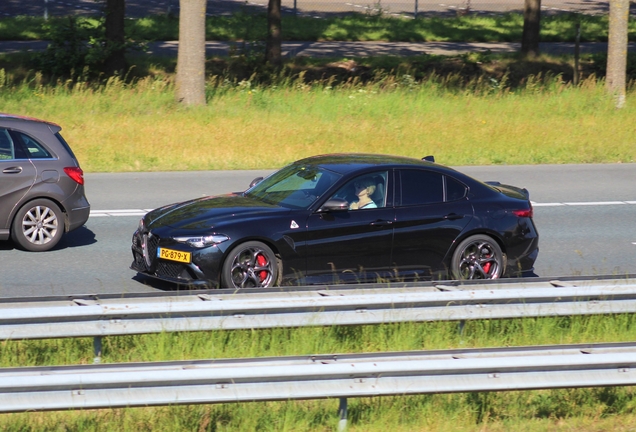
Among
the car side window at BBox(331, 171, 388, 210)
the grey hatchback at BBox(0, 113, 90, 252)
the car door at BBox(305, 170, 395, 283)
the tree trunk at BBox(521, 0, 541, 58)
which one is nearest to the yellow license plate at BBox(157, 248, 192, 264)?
the car door at BBox(305, 170, 395, 283)

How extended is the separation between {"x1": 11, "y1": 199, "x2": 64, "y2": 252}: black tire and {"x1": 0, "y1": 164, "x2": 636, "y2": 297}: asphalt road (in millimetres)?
151

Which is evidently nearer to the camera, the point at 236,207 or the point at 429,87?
the point at 236,207

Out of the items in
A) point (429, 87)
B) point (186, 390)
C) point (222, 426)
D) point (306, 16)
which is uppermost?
point (306, 16)

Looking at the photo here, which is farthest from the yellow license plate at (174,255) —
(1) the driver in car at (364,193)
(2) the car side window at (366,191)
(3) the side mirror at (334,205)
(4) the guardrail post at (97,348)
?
(4) the guardrail post at (97,348)

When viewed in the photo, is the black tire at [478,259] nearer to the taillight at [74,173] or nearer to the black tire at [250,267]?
the black tire at [250,267]

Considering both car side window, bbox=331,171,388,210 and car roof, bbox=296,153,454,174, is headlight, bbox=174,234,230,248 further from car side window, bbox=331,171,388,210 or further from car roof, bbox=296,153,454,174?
car roof, bbox=296,153,454,174

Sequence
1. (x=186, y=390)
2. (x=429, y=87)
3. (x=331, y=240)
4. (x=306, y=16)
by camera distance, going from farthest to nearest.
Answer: (x=306, y=16) < (x=429, y=87) < (x=331, y=240) < (x=186, y=390)

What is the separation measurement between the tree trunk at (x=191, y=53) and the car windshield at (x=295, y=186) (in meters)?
10.8

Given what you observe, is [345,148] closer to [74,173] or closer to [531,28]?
[74,173]

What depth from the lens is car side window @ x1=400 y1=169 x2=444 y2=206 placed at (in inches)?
399

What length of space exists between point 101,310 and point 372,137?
46.7 ft

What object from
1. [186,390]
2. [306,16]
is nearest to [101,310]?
[186,390]

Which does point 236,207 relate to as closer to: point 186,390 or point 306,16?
point 186,390

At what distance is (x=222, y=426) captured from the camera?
6.27 meters
